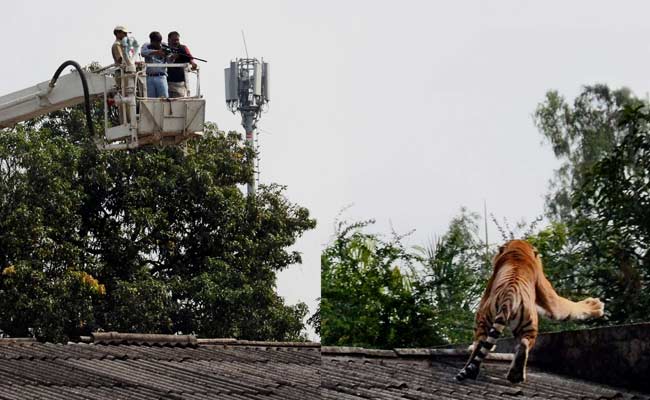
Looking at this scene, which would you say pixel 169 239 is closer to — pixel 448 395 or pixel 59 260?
pixel 59 260

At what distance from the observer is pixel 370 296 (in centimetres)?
486

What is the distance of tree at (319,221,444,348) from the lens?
4.84 metres

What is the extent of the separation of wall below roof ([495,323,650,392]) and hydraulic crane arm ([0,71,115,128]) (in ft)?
10.2

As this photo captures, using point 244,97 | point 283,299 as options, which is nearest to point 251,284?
point 283,299

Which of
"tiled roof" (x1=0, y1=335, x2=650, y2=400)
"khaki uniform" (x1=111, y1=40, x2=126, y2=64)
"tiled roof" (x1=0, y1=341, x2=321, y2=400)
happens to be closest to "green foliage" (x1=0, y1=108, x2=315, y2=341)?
"khaki uniform" (x1=111, y1=40, x2=126, y2=64)

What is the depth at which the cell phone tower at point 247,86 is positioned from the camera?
1197 cm

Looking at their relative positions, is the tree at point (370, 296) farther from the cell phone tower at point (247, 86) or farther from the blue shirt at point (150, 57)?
the cell phone tower at point (247, 86)

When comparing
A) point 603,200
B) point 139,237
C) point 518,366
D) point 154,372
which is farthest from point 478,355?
point 139,237

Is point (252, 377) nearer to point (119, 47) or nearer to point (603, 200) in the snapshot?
point (603, 200)

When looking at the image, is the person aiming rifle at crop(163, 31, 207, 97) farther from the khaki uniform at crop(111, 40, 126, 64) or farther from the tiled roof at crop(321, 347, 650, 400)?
the tiled roof at crop(321, 347, 650, 400)

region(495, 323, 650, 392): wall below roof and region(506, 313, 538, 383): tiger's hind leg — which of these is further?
region(506, 313, 538, 383): tiger's hind leg

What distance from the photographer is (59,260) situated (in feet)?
50.7

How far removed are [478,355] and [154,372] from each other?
1265 mm

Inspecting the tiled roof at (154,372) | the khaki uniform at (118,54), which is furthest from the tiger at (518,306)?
the khaki uniform at (118,54)
